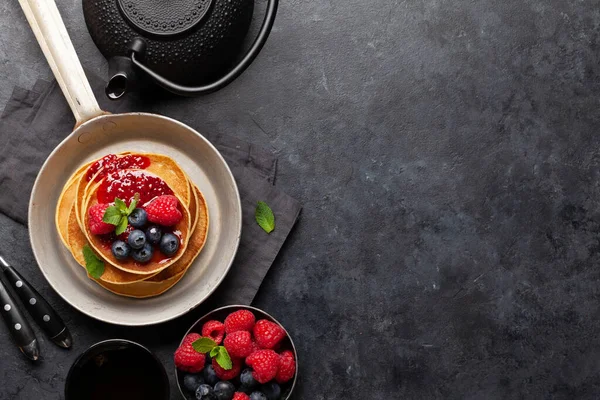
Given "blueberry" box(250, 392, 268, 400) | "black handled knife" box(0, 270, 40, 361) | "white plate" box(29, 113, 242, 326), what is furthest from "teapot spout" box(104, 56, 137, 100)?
"blueberry" box(250, 392, 268, 400)

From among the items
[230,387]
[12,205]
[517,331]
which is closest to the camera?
[230,387]

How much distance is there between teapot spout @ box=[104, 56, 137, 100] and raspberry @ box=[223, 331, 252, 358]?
72cm

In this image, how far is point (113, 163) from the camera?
81.2 inches

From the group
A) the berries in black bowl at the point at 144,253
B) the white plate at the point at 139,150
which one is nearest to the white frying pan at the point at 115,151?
the white plate at the point at 139,150

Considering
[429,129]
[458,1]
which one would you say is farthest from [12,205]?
[458,1]

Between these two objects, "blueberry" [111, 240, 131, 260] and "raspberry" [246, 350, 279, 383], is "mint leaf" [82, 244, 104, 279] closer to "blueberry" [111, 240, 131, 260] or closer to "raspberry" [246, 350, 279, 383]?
"blueberry" [111, 240, 131, 260]

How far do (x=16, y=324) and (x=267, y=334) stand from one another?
722 mm

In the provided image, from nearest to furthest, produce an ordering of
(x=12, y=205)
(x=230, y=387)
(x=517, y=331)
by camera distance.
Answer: (x=230, y=387) < (x=12, y=205) < (x=517, y=331)

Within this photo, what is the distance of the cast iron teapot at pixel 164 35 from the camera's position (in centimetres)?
198

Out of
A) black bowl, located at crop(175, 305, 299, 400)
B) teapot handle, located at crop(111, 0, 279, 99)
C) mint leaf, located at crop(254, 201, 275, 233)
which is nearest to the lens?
teapot handle, located at crop(111, 0, 279, 99)

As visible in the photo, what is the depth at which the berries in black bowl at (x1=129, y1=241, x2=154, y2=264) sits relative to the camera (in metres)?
1.97

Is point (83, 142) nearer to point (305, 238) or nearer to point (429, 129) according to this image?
point (305, 238)

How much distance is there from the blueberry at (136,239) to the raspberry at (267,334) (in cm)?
40

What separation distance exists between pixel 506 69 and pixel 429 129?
0.31 meters
